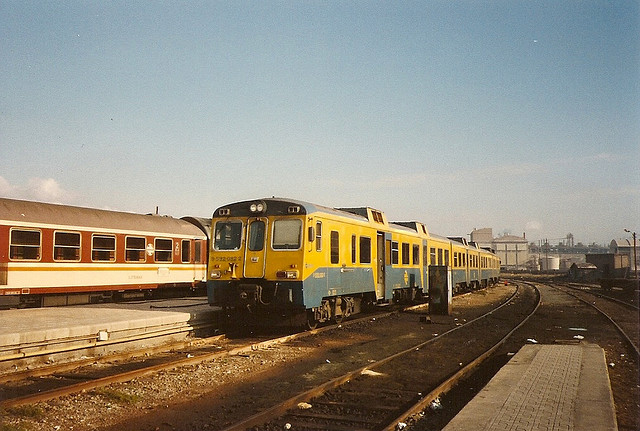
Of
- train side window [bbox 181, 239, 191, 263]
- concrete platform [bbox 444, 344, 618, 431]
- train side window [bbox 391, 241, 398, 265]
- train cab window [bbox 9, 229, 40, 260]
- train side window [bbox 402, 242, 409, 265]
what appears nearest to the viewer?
concrete platform [bbox 444, 344, 618, 431]

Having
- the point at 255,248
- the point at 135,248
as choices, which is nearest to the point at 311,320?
the point at 255,248

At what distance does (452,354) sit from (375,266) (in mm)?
6149

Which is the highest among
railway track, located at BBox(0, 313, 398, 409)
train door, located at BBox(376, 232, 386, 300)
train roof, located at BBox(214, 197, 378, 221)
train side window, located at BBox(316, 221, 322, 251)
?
train roof, located at BBox(214, 197, 378, 221)

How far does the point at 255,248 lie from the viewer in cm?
1368

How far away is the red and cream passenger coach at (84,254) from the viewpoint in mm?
15586

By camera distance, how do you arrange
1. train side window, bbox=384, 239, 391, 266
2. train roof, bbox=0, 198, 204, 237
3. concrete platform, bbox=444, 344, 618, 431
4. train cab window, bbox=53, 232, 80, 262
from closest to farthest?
1. concrete platform, bbox=444, 344, 618, 431
2. train roof, bbox=0, 198, 204, 237
3. train cab window, bbox=53, 232, 80, 262
4. train side window, bbox=384, 239, 391, 266

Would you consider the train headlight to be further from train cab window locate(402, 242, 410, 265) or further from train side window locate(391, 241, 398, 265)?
train cab window locate(402, 242, 410, 265)

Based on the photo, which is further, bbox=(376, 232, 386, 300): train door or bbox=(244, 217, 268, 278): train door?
bbox=(376, 232, 386, 300): train door

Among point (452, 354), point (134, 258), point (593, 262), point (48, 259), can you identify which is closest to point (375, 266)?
point (452, 354)

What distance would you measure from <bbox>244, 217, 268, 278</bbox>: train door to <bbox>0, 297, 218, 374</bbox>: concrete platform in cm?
186

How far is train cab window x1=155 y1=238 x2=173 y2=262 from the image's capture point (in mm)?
20891

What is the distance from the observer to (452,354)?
1184 centimetres

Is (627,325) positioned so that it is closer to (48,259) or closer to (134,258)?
(134,258)

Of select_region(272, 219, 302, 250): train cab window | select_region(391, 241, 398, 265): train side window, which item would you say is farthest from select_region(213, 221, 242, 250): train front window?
select_region(391, 241, 398, 265): train side window
